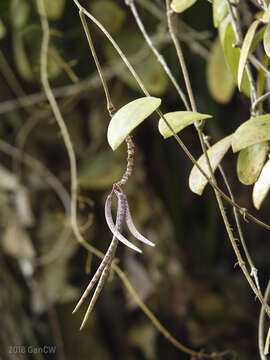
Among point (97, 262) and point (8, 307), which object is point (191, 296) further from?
point (8, 307)

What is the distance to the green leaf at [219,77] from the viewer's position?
75 centimetres

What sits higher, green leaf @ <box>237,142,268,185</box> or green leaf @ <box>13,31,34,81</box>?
green leaf @ <box>13,31,34,81</box>

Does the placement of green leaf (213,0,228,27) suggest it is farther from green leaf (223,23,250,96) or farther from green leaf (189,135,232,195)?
green leaf (189,135,232,195)

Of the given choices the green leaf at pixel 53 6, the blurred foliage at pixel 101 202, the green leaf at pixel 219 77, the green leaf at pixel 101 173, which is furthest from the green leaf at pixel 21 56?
the green leaf at pixel 219 77

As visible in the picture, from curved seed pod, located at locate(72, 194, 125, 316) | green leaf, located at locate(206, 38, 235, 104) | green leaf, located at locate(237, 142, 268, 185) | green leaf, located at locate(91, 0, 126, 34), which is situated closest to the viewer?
curved seed pod, located at locate(72, 194, 125, 316)

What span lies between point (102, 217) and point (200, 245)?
0.86 ft

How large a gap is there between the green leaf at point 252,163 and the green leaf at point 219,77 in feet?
1.24

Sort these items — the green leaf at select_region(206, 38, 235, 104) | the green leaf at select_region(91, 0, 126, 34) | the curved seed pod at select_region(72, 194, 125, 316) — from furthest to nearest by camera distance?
the green leaf at select_region(91, 0, 126, 34), the green leaf at select_region(206, 38, 235, 104), the curved seed pod at select_region(72, 194, 125, 316)

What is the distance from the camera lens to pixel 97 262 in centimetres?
105

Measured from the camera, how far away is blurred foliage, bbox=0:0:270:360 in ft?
3.15

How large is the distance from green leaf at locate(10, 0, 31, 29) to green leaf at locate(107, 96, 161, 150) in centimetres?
70

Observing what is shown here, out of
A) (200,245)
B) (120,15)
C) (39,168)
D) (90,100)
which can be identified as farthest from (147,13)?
(200,245)

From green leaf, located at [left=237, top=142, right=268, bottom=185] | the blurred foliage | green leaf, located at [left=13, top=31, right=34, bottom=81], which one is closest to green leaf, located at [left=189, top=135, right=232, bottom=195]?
green leaf, located at [left=237, top=142, right=268, bottom=185]

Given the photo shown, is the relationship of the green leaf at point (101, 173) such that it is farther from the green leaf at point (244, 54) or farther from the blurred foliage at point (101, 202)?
the green leaf at point (244, 54)
